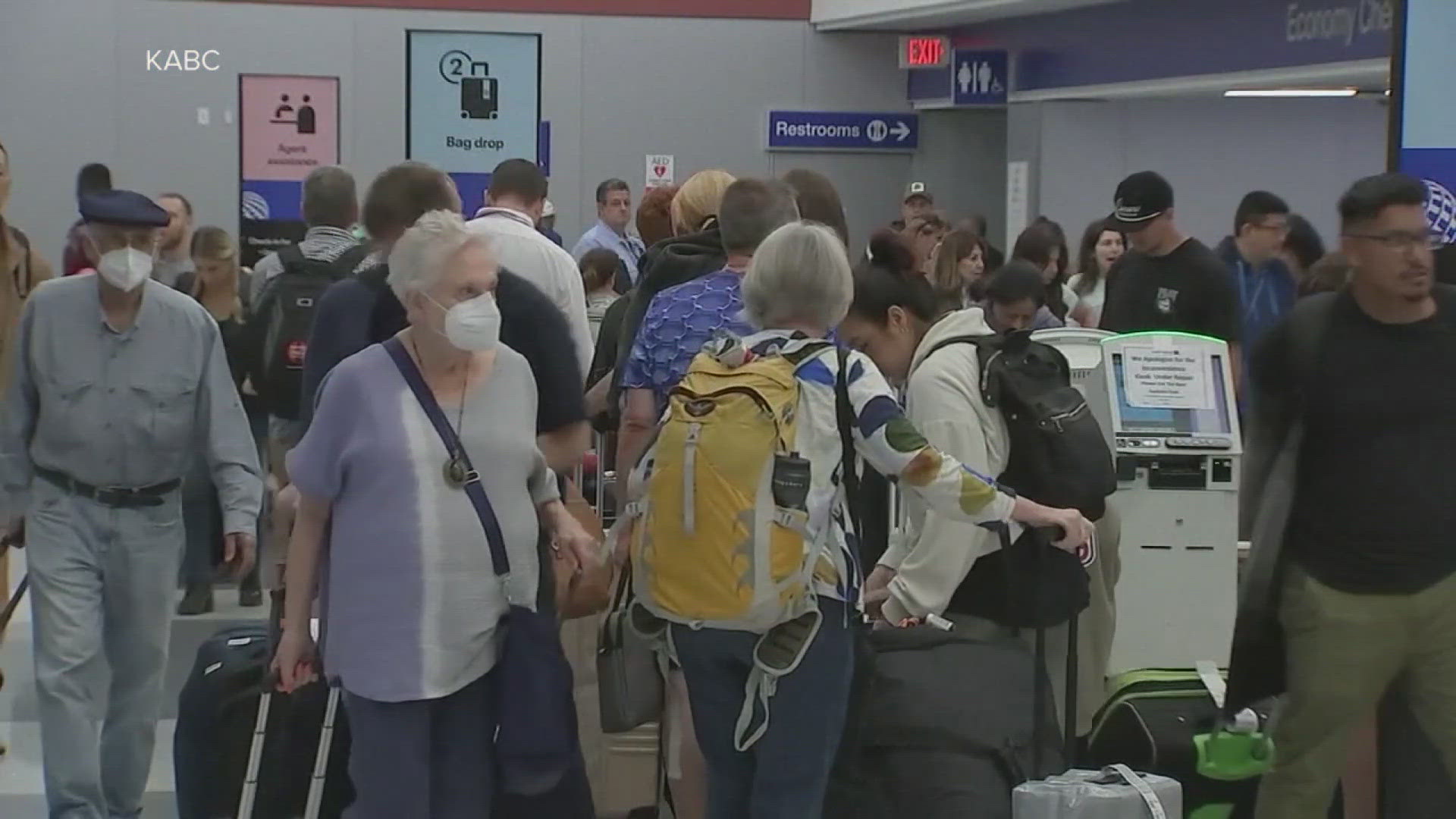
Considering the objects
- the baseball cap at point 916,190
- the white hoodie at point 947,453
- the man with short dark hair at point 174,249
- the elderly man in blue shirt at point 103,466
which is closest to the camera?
the white hoodie at point 947,453

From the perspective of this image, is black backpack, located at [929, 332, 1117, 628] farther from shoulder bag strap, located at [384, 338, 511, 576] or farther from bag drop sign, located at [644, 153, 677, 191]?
bag drop sign, located at [644, 153, 677, 191]

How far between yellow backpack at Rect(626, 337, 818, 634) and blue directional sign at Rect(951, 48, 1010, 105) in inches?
505

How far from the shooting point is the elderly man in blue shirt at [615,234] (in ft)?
35.4

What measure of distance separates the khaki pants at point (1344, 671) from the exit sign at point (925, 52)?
1291 centimetres

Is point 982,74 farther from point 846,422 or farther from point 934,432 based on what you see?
point 846,422

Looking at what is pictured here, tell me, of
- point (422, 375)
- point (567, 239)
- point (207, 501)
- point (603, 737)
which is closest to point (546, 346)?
point (422, 375)

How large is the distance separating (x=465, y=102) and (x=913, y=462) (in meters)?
13.6

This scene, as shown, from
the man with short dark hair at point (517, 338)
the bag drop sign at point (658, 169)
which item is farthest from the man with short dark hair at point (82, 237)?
the bag drop sign at point (658, 169)

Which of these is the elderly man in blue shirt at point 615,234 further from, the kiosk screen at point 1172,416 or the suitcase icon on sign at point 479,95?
the suitcase icon on sign at point 479,95

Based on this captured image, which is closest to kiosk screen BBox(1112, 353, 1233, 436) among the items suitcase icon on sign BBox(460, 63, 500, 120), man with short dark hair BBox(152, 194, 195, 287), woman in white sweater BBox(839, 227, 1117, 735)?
woman in white sweater BBox(839, 227, 1117, 735)

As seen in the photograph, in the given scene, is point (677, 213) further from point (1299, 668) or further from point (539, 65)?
point (539, 65)

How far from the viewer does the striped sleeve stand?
3.97 metres

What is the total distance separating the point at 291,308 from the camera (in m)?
6.89

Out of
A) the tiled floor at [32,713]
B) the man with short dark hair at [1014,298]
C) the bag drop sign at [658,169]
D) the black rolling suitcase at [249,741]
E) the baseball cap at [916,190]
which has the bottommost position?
the tiled floor at [32,713]
